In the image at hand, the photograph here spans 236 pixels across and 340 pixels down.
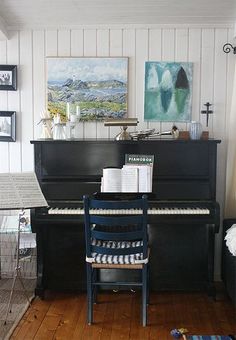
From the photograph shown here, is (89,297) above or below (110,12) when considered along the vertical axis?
below

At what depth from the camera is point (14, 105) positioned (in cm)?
393

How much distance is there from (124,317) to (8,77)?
93.2 inches

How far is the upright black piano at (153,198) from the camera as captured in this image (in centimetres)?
353

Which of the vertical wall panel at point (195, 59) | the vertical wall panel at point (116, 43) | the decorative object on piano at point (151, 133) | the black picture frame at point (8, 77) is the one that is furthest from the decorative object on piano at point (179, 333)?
the black picture frame at point (8, 77)

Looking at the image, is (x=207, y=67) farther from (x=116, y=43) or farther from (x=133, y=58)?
(x=116, y=43)

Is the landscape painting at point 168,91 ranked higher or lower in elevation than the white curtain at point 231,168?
higher

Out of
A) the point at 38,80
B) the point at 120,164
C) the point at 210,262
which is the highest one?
the point at 38,80

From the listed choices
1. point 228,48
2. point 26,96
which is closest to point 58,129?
point 26,96

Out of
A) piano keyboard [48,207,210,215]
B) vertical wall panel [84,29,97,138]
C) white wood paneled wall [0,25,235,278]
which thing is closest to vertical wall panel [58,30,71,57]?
white wood paneled wall [0,25,235,278]

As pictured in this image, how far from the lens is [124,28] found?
3.81 meters

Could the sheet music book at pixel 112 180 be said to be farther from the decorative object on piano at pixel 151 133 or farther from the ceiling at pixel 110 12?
the ceiling at pixel 110 12

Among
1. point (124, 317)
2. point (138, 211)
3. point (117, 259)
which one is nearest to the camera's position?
point (117, 259)

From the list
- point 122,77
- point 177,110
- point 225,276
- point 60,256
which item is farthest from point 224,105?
point 60,256

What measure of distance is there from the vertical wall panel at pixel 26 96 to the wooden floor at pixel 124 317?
4.34 feet
